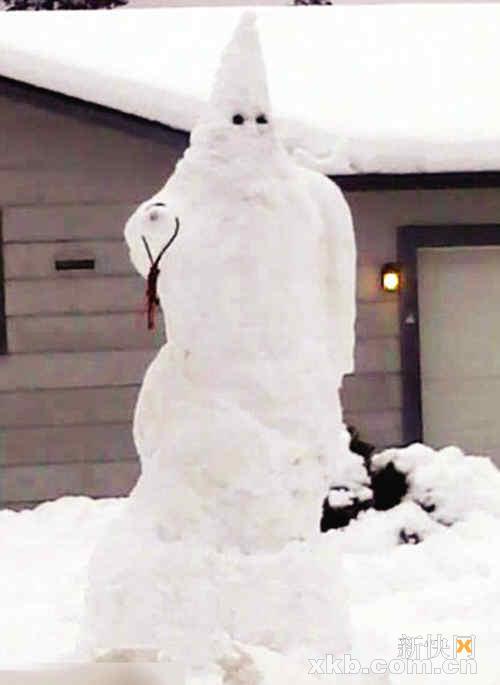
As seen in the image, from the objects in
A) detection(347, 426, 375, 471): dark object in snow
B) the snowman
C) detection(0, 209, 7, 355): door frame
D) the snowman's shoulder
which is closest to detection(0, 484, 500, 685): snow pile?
the snowman

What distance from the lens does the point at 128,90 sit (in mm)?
10312

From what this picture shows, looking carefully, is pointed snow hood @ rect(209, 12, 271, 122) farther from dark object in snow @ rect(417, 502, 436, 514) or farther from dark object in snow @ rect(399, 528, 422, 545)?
dark object in snow @ rect(417, 502, 436, 514)

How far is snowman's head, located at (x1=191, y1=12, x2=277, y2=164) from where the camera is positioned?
16.7 feet

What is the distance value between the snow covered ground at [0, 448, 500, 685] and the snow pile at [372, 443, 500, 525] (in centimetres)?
10

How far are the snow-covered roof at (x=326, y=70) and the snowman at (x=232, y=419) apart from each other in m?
4.30

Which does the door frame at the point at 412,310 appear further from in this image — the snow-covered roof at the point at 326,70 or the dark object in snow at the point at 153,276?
the dark object in snow at the point at 153,276

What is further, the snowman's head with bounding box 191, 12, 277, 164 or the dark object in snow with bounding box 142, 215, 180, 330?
the snowman's head with bounding box 191, 12, 277, 164

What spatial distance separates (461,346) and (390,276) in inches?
33.4

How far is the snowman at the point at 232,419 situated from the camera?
4.83 meters

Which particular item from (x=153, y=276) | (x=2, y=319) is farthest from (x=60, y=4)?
(x=153, y=276)

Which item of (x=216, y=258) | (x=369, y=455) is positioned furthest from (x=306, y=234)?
(x=369, y=455)

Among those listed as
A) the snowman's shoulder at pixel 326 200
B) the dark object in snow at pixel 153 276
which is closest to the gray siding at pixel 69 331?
the snowman's shoulder at pixel 326 200

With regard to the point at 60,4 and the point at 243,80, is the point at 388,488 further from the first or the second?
the point at 60,4

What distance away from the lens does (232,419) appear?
4891 mm
